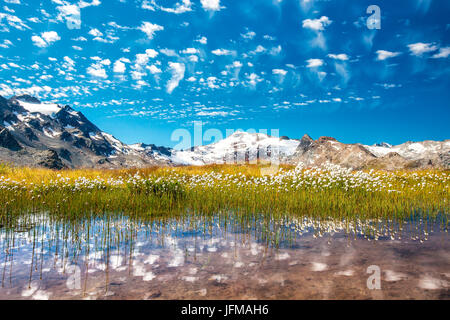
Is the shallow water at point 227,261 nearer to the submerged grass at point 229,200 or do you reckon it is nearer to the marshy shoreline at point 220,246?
the marshy shoreline at point 220,246

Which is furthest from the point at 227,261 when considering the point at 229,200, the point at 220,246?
the point at 229,200

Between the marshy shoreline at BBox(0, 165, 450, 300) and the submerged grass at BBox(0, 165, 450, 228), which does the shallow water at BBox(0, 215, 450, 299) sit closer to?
the marshy shoreline at BBox(0, 165, 450, 300)

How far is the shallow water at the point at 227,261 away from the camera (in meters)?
4.33

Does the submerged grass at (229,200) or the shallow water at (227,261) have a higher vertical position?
the submerged grass at (229,200)

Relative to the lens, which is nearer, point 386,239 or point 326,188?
point 386,239

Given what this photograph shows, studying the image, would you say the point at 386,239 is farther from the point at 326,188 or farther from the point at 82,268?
the point at 82,268

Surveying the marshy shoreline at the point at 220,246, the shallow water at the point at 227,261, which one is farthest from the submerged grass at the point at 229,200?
the shallow water at the point at 227,261

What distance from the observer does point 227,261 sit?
5.56m

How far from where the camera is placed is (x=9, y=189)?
41.3ft

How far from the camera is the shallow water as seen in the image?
4.33m
